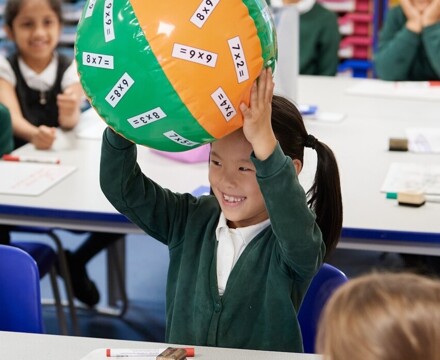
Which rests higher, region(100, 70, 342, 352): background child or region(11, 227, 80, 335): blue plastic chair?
region(100, 70, 342, 352): background child

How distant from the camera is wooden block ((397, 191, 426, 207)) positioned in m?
2.20

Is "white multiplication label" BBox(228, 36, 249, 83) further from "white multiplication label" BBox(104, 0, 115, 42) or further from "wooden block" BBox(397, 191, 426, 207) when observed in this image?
"wooden block" BBox(397, 191, 426, 207)

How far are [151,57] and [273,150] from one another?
0.84ft

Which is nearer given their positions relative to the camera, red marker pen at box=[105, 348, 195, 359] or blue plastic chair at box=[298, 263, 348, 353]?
red marker pen at box=[105, 348, 195, 359]

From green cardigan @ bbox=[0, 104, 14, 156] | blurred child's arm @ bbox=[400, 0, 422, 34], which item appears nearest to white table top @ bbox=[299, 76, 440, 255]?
blurred child's arm @ bbox=[400, 0, 422, 34]

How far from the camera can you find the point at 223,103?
4.35 feet

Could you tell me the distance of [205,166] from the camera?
2570 millimetres

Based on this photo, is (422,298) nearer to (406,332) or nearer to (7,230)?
(406,332)


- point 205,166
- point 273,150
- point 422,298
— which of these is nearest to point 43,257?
point 205,166

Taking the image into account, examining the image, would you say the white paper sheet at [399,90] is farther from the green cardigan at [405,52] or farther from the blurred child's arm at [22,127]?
the blurred child's arm at [22,127]

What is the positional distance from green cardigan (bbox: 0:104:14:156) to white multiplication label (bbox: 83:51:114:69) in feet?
4.69

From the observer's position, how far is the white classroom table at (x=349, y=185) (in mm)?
2078

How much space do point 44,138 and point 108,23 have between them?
1.49 metres

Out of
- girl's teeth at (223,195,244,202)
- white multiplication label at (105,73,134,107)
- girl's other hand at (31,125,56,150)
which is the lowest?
girl's other hand at (31,125,56,150)
